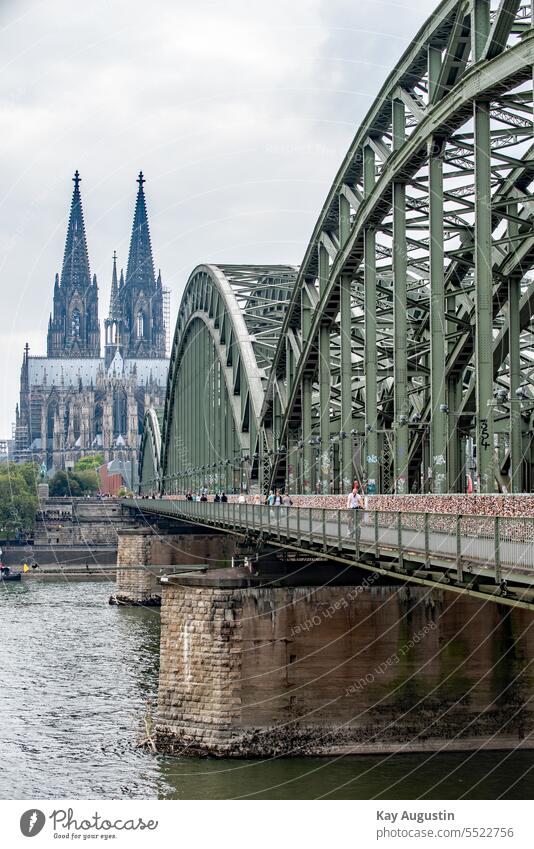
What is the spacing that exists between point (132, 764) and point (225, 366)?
171 ft

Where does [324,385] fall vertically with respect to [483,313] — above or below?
above

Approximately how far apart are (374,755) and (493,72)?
1667 centimetres

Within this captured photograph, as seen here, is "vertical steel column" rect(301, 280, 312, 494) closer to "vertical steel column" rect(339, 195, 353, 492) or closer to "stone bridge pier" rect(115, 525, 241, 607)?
"vertical steel column" rect(339, 195, 353, 492)

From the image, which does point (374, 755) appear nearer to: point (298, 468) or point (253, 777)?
point (253, 777)

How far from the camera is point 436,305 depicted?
130 feet

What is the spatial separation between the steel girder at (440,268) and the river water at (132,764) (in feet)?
22.4

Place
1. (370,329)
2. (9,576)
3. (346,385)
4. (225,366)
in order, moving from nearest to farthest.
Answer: (370,329) → (346,385) → (225,366) → (9,576)

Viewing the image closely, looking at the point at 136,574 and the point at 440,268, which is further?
the point at 136,574

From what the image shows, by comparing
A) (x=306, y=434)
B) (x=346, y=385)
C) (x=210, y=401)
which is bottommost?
(x=306, y=434)

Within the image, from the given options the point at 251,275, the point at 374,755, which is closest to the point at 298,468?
the point at 251,275

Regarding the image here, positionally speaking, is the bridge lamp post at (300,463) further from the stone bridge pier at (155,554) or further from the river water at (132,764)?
the stone bridge pier at (155,554)

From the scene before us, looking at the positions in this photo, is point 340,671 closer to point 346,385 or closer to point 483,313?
point 483,313

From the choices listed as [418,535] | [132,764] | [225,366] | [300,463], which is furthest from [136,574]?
[418,535]

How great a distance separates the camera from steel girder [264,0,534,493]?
36.1 metres
